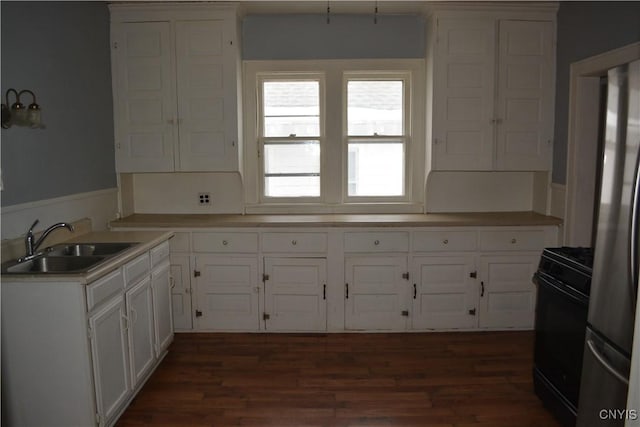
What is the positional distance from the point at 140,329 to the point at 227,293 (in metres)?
0.97

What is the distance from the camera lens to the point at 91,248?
2.85m

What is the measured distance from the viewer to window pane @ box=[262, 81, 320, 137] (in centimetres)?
407

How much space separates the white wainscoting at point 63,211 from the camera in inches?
96.3

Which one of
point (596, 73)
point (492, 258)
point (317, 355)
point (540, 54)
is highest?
point (540, 54)

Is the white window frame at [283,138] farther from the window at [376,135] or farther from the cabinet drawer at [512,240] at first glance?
the cabinet drawer at [512,240]

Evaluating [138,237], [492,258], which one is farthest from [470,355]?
[138,237]

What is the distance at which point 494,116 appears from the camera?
3732 mm

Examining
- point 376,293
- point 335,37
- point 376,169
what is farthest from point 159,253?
point 335,37

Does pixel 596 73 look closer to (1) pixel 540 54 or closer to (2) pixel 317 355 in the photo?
(1) pixel 540 54

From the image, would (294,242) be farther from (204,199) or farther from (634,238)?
(634,238)

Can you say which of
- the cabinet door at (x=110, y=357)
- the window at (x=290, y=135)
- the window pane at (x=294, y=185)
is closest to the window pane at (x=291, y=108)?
the window at (x=290, y=135)

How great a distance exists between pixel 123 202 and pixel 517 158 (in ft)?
10.9

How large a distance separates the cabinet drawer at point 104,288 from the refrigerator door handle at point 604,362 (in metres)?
2.15

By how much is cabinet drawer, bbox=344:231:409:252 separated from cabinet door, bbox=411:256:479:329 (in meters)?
0.18
